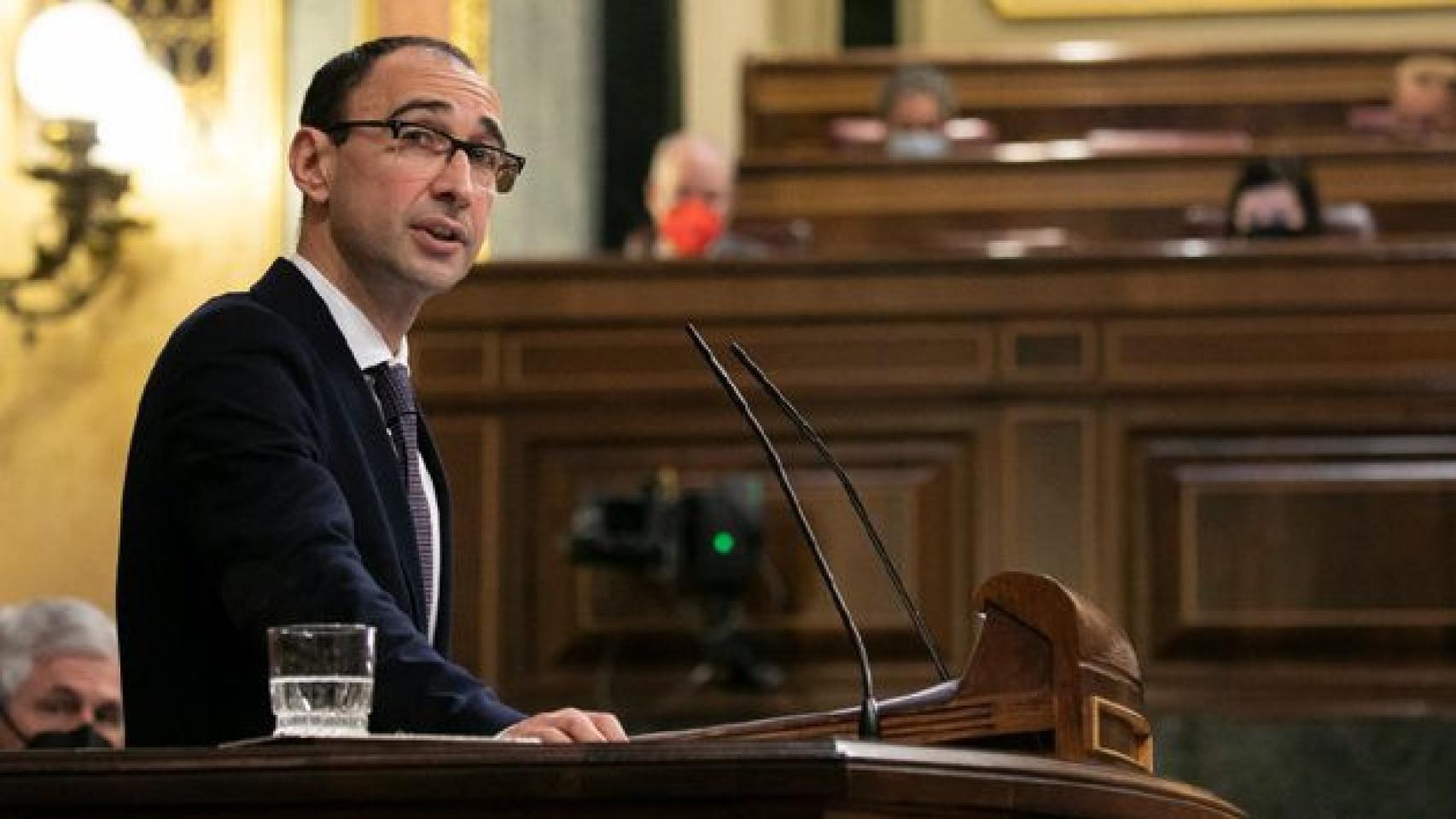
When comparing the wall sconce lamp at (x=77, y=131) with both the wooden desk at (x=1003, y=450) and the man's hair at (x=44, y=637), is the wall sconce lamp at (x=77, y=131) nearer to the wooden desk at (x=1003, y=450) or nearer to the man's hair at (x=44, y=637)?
the wooden desk at (x=1003, y=450)

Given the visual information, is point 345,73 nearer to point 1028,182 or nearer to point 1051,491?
point 1051,491

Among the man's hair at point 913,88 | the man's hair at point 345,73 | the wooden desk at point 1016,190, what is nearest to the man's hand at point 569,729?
the man's hair at point 345,73

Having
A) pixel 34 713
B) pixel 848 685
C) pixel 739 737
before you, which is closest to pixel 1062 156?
pixel 848 685

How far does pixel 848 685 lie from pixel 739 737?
448cm

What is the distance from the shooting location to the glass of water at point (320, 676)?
214 cm

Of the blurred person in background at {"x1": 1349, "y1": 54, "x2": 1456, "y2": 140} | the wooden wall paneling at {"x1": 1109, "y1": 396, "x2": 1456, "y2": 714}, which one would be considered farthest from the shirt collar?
the blurred person in background at {"x1": 1349, "y1": 54, "x2": 1456, "y2": 140}

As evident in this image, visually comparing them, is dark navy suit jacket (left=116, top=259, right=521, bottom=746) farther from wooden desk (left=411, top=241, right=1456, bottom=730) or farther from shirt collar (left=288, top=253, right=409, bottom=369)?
wooden desk (left=411, top=241, right=1456, bottom=730)

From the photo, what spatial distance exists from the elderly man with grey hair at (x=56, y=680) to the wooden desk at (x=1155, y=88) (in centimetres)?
662

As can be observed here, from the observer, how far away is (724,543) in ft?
21.9

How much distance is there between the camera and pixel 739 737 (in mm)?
2367

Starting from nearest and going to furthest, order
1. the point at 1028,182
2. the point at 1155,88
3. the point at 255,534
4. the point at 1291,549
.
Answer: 1. the point at 255,534
2. the point at 1291,549
3. the point at 1028,182
4. the point at 1155,88

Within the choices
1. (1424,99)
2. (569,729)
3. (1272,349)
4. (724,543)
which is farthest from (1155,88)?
(569,729)

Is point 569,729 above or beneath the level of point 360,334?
beneath

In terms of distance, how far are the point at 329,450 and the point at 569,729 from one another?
494 millimetres
